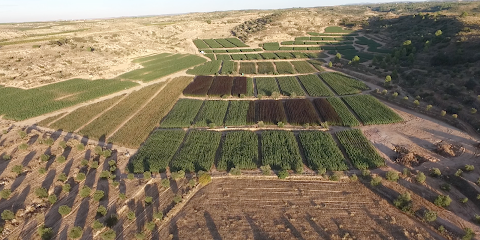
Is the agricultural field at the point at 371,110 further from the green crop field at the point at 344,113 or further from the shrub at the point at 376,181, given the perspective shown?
the shrub at the point at 376,181

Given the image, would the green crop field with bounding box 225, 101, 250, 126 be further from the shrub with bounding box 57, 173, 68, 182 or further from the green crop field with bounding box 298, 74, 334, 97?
the shrub with bounding box 57, 173, 68, 182

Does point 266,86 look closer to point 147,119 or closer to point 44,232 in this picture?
point 147,119

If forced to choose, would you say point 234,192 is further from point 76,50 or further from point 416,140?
point 76,50

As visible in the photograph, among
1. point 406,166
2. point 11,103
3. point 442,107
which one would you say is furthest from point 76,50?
point 442,107

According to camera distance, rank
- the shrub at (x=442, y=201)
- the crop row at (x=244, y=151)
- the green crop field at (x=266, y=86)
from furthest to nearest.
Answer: the green crop field at (x=266, y=86), the crop row at (x=244, y=151), the shrub at (x=442, y=201)

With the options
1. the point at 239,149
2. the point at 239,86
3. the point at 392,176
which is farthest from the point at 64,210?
the point at 239,86

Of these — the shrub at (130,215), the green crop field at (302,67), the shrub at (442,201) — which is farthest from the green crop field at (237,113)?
the green crop field at (302,67)

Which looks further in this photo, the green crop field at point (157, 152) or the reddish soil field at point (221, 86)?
the reddish soil field at point (221, 86)
